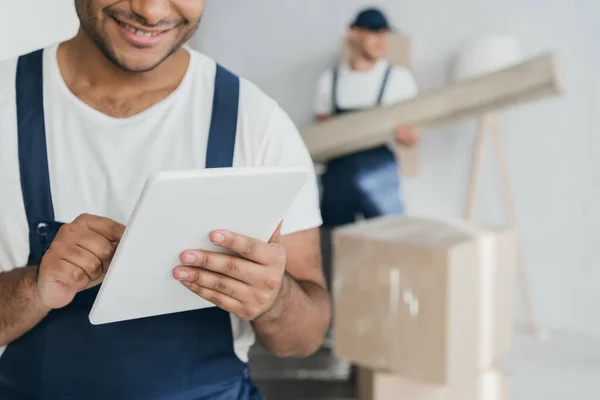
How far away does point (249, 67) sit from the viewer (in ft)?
7.21

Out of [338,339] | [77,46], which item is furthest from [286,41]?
[77,46]

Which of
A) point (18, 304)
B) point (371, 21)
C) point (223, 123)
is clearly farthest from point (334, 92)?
point (18, 304)

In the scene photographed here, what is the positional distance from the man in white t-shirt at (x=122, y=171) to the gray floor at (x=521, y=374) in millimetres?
1262

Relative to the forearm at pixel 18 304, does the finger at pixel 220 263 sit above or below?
above

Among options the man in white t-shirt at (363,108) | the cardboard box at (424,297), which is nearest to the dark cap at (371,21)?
the man in white t-shirt at (363,108)

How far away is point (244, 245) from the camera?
0.47m

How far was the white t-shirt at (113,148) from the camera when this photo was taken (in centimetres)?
59

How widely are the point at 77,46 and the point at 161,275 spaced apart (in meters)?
0.29

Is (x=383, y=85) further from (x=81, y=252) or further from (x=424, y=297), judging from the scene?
(x=81, y=252)

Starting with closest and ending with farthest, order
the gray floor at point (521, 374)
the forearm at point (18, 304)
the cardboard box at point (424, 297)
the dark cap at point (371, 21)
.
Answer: the forearm at point (18, 304)
the cardboard box at point (424, 297)
the gray floor at point (521, 374)
the dark cap at point (371, 21)

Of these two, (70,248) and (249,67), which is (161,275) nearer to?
(70,248)

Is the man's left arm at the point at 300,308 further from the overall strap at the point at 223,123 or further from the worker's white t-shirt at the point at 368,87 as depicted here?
the worker's white t-shirt at the point at 368,87

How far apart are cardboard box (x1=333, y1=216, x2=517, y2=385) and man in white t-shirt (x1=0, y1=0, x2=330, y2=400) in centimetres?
75

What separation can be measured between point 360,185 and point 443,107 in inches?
17.0
